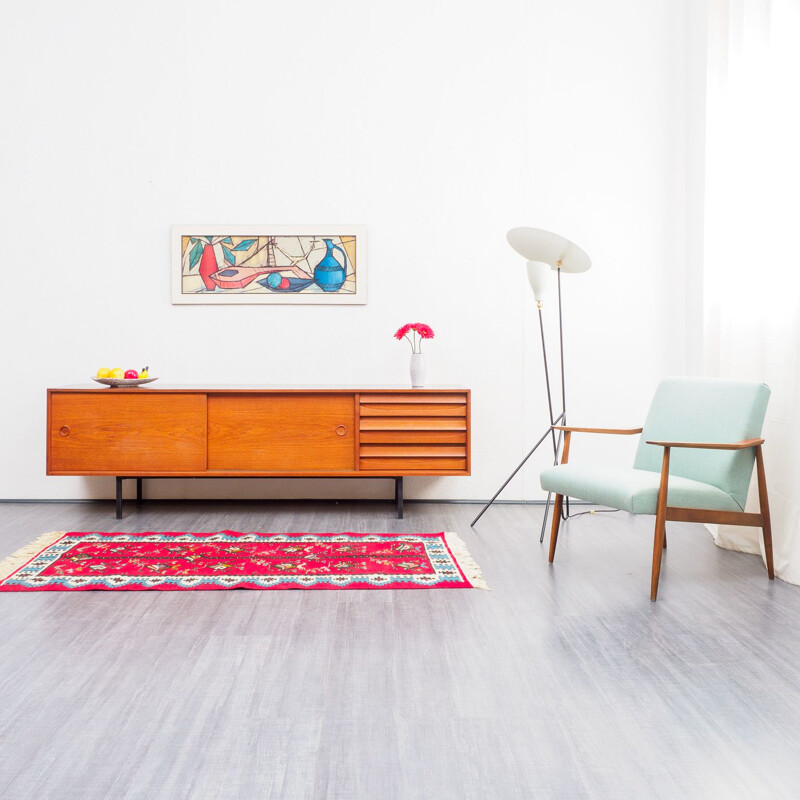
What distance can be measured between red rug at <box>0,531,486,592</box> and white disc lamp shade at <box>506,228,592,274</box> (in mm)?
1486

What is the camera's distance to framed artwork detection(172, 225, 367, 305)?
176 inches

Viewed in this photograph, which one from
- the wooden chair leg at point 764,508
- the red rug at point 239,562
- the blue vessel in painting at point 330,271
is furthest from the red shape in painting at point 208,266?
the wooden chair leg at point 764,508

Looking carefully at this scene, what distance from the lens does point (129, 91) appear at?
448 centimetres

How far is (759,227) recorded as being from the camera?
11.2 feet

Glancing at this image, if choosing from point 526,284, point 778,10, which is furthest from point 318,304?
point 778,10

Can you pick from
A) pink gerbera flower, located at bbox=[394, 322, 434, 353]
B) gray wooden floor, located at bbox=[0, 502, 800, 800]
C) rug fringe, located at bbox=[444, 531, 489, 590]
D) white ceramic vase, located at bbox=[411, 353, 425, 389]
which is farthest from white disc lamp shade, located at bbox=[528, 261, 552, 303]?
gray wooden floor, located at bbox=[0, 502, 800, 800]

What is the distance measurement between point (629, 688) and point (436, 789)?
705mm

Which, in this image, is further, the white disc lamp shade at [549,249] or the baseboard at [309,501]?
the baseboard at [309,501]

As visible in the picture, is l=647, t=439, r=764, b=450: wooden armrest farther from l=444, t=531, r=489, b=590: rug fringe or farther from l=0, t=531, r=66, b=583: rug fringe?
l=0, t=531, r=66, b=583: rug fringe

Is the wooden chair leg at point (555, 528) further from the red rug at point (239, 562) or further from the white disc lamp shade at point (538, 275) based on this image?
the white disc lamp shade at point (538, 275)

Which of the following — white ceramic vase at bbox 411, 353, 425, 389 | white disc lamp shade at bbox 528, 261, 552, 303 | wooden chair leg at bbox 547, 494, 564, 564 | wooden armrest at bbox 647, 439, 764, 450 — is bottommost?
wooden chair leg at bbox 547, 494, 564, 564

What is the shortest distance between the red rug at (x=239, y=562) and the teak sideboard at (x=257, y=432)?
432mm

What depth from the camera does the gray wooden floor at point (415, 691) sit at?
151cm

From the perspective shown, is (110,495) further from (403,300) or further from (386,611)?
(386,611)
